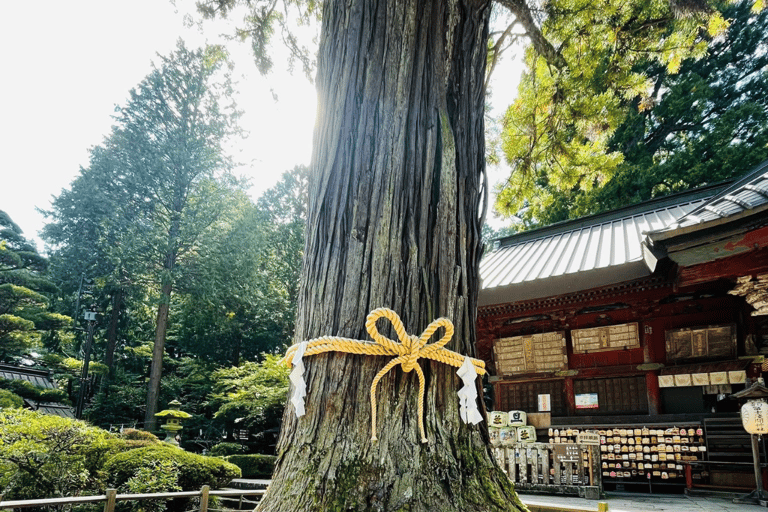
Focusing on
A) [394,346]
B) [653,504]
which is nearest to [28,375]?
[653,504]

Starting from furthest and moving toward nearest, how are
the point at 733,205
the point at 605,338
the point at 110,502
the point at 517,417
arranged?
the point at 517,417, the point at 605,338, the point at 733,205, the point at 110,502

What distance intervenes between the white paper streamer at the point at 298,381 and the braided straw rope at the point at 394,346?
50mm

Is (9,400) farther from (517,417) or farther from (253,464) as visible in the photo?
(517,417)

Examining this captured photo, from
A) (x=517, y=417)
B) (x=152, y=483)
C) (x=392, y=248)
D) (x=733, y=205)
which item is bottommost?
(x=152, y=483)

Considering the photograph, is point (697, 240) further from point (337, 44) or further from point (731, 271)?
point (337, 44)

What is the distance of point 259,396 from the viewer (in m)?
13.5

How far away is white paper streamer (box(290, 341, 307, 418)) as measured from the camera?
4.55 ft

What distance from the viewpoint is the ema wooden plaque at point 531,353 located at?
27.3 ft

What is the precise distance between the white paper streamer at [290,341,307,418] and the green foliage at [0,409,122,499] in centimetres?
620

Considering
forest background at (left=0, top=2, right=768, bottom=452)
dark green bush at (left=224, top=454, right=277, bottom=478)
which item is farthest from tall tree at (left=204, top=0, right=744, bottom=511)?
dark green bush at (left=224, top=454, right=277, bottom=478)

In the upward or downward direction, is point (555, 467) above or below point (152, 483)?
above

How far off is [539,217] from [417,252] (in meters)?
16.0

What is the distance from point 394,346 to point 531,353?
795cm

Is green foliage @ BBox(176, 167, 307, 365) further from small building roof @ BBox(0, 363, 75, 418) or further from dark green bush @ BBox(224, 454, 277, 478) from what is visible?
dark green bush @ BBox(224, 454, 277, 478)
